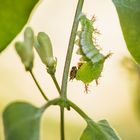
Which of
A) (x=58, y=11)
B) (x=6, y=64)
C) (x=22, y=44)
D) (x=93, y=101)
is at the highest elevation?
(x=22, y=44)

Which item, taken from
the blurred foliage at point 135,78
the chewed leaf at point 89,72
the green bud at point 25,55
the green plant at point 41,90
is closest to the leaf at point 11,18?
the green plant at point 41,90

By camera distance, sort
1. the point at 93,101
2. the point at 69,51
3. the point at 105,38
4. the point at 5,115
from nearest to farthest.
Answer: the point at 5,115 < the point at 69,51 < the point at 105,38 < the point at 93,101

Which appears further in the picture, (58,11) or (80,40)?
(58,11)

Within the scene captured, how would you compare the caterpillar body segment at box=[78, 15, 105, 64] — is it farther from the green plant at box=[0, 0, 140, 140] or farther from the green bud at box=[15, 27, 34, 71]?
the green bud at box=[15, 27, 34, 71]

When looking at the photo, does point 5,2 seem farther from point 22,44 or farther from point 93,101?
point 93,101

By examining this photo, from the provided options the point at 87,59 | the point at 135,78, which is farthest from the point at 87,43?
the point at 135,78

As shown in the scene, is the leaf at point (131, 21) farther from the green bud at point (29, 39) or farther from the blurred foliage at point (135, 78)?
the blurred foliage at point (135, 78)

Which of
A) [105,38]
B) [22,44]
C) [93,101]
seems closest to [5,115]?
[22,44]
